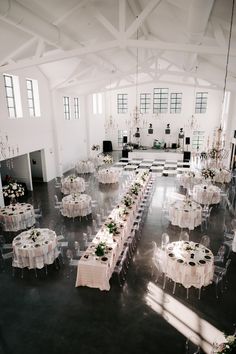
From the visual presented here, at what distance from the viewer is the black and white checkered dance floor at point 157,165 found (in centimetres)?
2014

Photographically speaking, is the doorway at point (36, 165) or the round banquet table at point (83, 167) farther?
the round banquet table at point (83, 167)

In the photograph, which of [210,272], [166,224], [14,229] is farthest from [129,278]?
[14,229]

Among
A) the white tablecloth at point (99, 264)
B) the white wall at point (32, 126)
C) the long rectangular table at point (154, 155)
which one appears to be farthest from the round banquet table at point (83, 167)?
the white tablecloth at point (99, 264)

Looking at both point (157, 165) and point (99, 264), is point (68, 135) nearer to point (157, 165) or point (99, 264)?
point (157, 165)

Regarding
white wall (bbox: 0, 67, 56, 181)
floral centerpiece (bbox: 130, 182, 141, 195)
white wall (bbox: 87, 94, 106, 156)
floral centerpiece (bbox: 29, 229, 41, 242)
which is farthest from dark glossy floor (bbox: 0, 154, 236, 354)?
white wall (bbox: 87, 94, 106, 156)

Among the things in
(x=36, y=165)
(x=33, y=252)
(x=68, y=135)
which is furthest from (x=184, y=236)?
(x=68, y=135)

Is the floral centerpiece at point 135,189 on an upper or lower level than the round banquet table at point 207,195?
upper

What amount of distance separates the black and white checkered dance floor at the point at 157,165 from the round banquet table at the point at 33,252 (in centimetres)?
1240

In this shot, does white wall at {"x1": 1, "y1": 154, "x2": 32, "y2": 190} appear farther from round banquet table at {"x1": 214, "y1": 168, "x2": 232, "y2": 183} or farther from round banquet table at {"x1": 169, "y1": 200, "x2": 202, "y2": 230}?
round banquet table at {"x1": 214, "y1": 168, "x2": 232, "y2": 183}

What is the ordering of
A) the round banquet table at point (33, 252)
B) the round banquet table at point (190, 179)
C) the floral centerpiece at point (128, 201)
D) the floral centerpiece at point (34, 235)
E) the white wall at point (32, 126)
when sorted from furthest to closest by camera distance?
the round banquet table at point (190, 179) → the white wall at point (32, 126) → the floral centerpiece at point (128, 201) → the floral centerpiece at point (34, 235) → the round banquet table at point (33, 252)

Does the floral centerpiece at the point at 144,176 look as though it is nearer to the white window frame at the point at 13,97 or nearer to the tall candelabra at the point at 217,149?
the tall candelabra at the point at 217,149

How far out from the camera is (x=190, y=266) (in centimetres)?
690

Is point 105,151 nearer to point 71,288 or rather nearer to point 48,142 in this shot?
point 48,142

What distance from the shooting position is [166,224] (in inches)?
432
